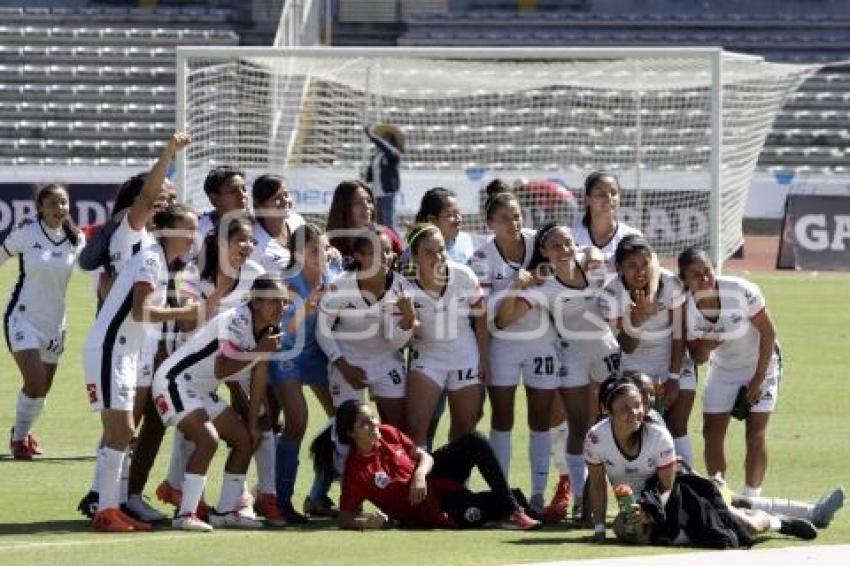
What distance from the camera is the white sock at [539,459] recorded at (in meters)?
12.1

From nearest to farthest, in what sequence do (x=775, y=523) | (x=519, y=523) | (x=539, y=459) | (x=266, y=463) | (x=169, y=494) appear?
(x=775, y=523)
(x=519, y=523)
(x=266, y=463)
(x=169, y=494)
(x=539, y=459)

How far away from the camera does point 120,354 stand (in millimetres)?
11156

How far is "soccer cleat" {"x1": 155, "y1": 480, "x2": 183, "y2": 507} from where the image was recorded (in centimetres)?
1177

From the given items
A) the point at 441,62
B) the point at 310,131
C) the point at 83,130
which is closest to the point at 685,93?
the point at 441,62

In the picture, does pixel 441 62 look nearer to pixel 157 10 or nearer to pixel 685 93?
pixel 685 93

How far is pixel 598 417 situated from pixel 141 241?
2767mm

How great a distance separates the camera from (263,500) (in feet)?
38.2

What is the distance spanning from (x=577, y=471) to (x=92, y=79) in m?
27.0

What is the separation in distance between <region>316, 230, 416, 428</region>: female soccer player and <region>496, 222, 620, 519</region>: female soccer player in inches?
24.9

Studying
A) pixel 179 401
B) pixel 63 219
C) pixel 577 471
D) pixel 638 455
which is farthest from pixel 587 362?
pixel 63 219

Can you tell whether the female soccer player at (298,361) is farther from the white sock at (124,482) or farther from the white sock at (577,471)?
the white sock at (577,471)

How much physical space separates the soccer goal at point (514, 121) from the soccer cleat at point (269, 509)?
30.6ft

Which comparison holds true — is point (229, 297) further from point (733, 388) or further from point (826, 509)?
point (826, 509)

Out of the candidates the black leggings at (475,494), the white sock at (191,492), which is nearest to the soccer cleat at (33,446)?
the white sock at (191,492)
